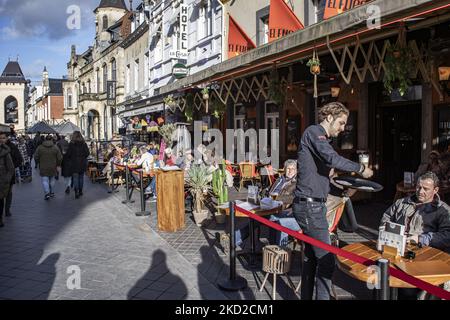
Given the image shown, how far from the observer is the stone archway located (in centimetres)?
7631

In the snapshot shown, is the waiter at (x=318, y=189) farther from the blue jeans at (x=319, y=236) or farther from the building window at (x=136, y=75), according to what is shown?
the building window at (x=136, y=75)

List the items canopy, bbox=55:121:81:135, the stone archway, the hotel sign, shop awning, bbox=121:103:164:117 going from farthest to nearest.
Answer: the stone archway, the hotel sign, canopy, bbox=55:121:81:135, shop awning, bbox=121:103:164:117

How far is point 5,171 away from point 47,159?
123 inches

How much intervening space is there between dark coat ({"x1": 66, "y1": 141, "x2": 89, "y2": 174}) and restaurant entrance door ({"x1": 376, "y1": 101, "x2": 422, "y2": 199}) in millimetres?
7566

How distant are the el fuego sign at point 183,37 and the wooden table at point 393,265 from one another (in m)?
16.0

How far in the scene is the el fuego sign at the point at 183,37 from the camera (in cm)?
1789

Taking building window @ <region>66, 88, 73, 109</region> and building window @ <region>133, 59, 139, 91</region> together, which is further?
building window @ <region>66, 88, 73, 109</region>

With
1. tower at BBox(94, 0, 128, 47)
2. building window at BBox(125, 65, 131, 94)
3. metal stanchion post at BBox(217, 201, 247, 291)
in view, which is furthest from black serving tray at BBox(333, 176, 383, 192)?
tower at BBox(94, 0, 128, 47)

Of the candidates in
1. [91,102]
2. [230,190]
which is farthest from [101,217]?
[91,102]

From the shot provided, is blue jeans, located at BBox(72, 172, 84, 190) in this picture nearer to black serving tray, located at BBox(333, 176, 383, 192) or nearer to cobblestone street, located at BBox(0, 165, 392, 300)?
cobblestone street, located at BBox(0, 165, 392, 300)

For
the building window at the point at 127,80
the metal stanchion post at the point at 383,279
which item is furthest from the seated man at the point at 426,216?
the building window at the point at 127,80

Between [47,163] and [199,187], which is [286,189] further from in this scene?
[47,163]

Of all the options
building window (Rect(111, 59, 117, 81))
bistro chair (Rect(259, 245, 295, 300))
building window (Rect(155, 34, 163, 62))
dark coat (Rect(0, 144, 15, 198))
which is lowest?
bistro chair (Rect(259, 245, 295, 300))
